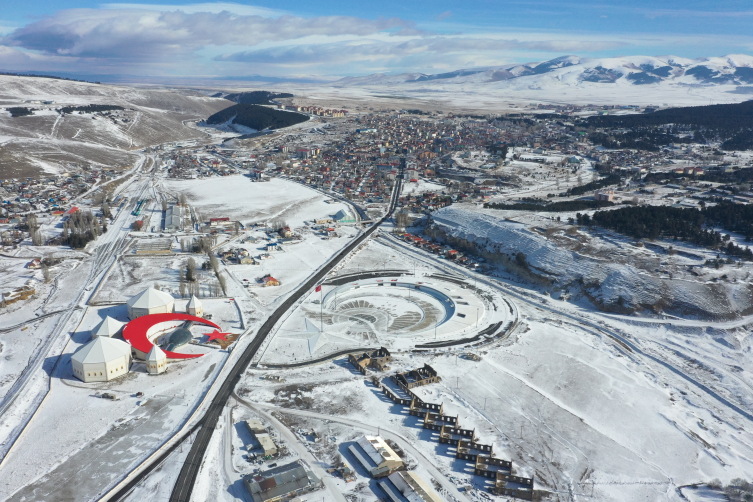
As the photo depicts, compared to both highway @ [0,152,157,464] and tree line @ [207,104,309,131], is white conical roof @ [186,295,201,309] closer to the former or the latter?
highway @ [0,152,157,464]

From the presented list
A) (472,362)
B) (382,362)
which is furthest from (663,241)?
(382,362)

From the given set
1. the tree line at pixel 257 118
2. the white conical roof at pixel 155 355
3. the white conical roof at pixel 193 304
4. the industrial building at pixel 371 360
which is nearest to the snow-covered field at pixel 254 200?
the white conical roof at pixel 193 304

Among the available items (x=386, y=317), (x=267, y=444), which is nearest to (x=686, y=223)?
(x=386, y=317)

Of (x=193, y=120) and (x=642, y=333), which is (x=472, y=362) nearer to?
(x=642, y=333)

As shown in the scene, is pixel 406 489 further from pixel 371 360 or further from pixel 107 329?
pixel 107 329

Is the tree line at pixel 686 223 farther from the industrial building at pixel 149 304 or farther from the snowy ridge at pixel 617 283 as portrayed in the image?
the industrial building at pixel 149 304

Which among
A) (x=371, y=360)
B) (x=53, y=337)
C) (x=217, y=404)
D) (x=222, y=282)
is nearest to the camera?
(x=217, y=404)
